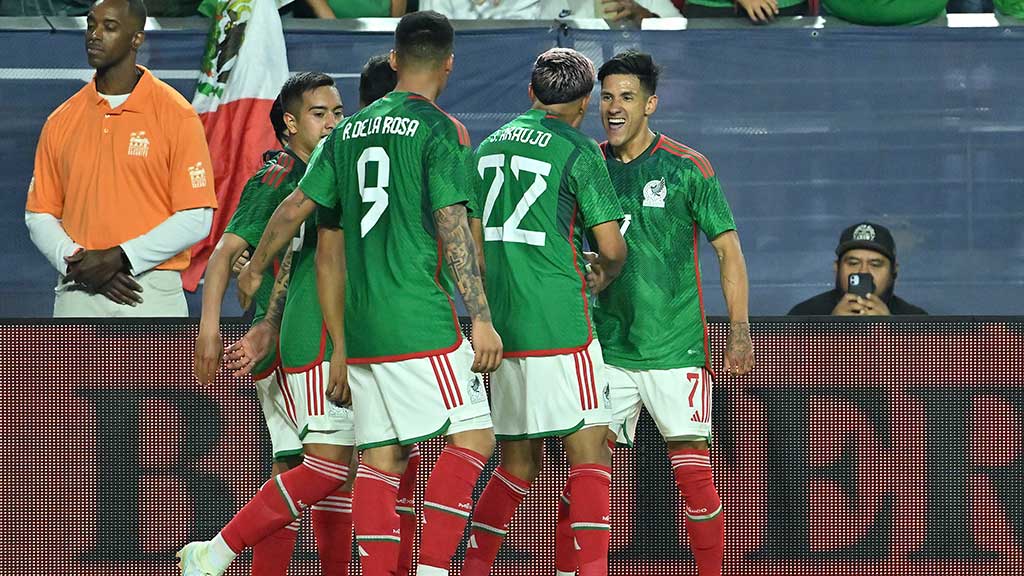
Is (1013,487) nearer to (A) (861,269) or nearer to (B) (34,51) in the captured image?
(A) (861,269)

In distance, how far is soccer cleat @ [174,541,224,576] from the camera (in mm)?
6219

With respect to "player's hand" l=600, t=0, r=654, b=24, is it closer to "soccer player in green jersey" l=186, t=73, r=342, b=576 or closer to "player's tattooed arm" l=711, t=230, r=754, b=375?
"player's tattooed arm" l=711, t=230, r=754, b=375

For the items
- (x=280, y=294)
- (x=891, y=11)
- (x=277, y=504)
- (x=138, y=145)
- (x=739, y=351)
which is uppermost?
(x=891, y=11)

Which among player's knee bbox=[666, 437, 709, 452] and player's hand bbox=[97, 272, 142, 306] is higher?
player's hand bbox=[97, 272, 142, 306]

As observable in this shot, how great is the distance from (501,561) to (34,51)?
3.80 m

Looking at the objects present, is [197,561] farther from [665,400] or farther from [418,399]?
[665,400]

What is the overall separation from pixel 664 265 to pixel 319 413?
1634mm

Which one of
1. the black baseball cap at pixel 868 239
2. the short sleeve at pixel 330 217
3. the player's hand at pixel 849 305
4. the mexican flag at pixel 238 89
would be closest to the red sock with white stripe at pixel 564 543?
the short sleeve at pixel 330 217

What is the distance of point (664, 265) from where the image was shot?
6.95m

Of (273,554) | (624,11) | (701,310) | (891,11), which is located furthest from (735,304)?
(891,11)

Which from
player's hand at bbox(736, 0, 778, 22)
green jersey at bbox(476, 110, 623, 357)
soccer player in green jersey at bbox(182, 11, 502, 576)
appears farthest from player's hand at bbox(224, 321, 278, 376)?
player's hand at bbox(736, 0, 778, 22)

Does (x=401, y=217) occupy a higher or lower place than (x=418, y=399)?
higher

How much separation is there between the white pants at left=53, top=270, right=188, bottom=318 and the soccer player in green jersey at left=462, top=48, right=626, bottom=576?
196cm

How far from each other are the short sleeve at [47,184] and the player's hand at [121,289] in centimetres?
53
